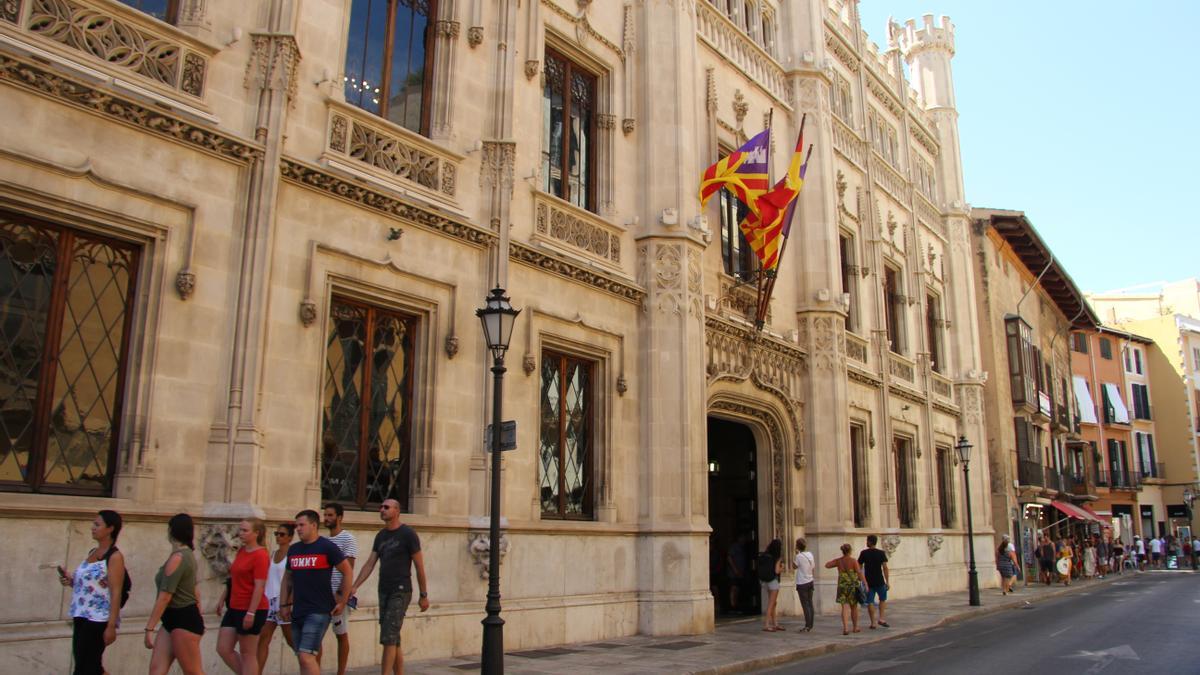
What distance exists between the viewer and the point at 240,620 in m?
8.23

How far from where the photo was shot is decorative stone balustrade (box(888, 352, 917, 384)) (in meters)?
27.3

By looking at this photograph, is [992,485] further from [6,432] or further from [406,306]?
[6,432]

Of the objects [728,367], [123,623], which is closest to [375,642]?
[123,623]

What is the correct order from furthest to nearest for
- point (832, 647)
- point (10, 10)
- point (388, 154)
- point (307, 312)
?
point (832, 647) < point (388, 154) < point (307, 312) < point (10, 10)

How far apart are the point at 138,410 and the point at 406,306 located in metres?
3.90

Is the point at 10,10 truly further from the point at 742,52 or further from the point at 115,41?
the point at 742,52

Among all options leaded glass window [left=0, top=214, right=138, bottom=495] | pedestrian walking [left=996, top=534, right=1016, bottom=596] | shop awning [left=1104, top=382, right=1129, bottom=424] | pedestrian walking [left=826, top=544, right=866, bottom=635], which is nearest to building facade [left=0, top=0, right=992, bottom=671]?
leaded glass window [left=0, top=214, right=138, bottom=495]

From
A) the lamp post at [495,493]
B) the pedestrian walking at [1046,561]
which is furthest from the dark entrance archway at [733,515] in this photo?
the pedestrian walking at [1046,561]

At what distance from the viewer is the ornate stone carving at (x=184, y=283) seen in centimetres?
962

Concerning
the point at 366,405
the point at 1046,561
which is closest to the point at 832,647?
the point at 366,405

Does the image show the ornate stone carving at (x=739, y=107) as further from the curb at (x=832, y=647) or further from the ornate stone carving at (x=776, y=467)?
the curb at (x=832, y=647)

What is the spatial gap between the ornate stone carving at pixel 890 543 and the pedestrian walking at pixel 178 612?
19.7m

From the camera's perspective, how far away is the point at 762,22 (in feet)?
76.7

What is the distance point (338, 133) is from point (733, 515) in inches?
539
